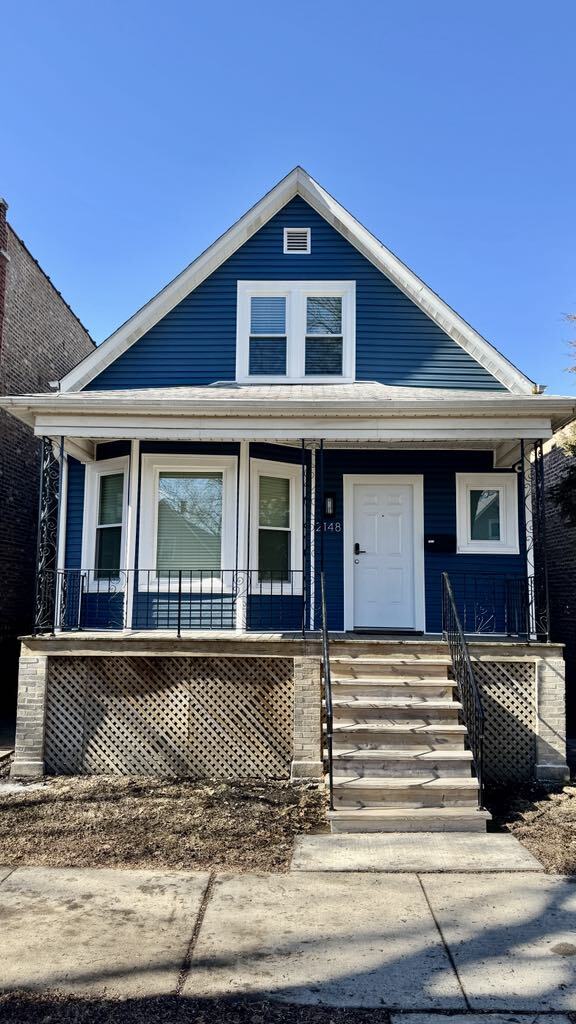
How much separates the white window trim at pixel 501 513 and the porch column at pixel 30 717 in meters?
5.21

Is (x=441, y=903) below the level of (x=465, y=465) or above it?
below

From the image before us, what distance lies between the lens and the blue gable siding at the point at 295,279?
9.58 metres

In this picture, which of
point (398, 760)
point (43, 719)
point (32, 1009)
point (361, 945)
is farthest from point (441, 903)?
point (43, 719)

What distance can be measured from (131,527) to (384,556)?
3.21 meters

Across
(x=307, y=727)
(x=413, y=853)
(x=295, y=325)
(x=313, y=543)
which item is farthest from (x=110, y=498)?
(x=413, y=853)

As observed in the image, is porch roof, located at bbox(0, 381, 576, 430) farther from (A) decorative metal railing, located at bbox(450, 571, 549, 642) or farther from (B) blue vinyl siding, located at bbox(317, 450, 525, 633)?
(A) decorative metal railing, located at bbox(450, 571, 549, 642)

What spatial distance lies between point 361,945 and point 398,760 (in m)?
2.39

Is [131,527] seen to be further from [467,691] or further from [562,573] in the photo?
[562,573]

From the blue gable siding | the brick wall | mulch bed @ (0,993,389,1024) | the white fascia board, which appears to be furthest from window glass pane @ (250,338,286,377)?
mulch bed @ (0,993,389,1024)

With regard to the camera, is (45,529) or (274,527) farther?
(274,527)

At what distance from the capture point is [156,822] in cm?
602

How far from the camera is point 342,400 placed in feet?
25.5

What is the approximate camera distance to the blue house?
23.9ft

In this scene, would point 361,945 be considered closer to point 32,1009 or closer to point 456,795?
point 32,1009
